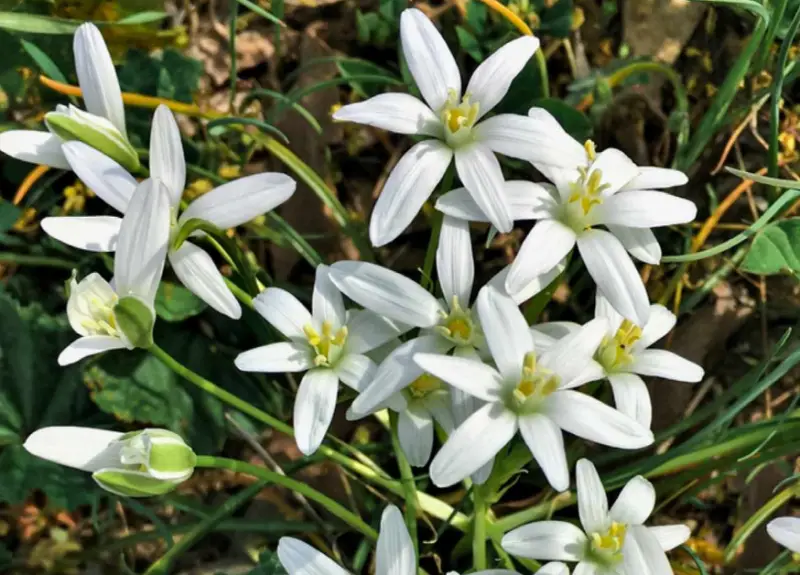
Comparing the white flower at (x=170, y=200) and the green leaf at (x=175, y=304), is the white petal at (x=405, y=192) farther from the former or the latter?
the green leaf at (x=175, y=304)

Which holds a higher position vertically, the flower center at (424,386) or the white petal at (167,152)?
the white petal at (167,152)

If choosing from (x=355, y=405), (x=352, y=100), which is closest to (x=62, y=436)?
(x=355, y=405)

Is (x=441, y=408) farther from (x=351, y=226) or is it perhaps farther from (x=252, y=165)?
(x=252, y=165)

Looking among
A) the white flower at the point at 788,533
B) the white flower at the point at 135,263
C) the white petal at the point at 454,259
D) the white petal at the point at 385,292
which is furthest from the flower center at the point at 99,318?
the white flower at the point at 788,533

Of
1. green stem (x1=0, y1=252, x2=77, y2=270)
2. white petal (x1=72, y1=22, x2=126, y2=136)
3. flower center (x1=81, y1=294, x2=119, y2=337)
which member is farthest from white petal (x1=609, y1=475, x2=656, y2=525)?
green stem (x1=0, y1=252, x2=77, y2=270)

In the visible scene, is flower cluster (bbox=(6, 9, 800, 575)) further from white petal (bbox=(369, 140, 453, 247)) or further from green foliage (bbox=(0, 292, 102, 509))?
green foliage (bbox=(0, 292, 102, 509))

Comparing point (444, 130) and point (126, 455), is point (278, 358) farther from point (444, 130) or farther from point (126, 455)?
point (444, 130)
